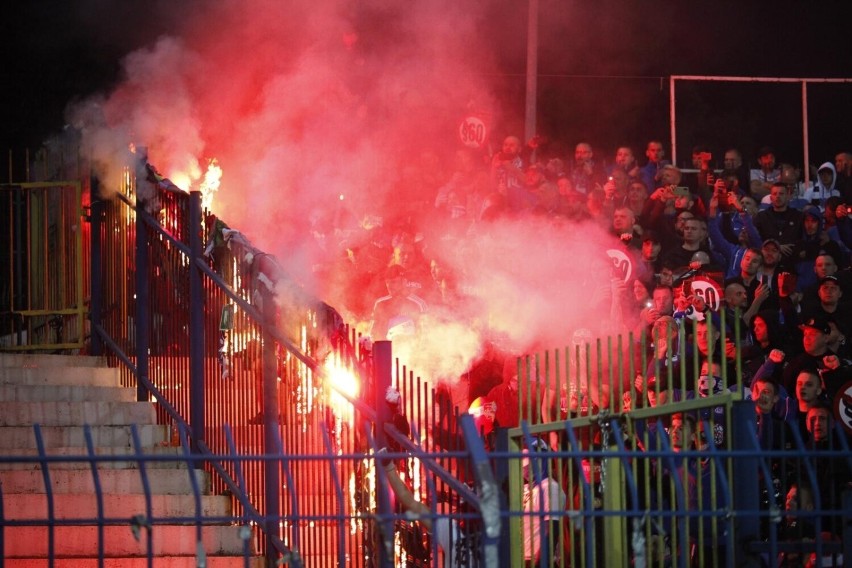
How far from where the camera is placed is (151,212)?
32.3 ft

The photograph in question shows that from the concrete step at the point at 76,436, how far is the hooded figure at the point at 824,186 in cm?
859

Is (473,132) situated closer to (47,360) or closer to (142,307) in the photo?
(142,307)

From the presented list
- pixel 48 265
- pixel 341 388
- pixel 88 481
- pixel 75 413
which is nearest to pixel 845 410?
pixel 341 388

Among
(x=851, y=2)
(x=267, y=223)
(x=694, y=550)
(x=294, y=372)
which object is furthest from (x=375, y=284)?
(x=851, y=2)

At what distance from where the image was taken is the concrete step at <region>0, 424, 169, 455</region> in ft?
28.6

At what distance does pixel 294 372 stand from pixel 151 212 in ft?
7.78

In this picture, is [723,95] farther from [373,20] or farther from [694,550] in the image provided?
[694,550]

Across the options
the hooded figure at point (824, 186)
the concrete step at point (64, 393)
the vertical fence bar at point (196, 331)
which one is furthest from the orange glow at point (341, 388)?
the hooded figure at point (824, 186)

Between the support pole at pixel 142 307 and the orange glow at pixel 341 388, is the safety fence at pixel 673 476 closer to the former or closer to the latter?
the orange glow at pixel 341 388

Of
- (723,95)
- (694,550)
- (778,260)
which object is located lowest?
(694,550)

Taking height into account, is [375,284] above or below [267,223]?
below

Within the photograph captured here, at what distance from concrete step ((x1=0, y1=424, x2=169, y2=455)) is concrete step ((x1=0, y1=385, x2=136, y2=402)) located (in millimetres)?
433

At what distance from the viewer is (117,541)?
7.98m

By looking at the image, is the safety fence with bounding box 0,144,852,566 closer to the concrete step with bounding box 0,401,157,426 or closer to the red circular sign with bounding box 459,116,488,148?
the concrete step with bounding box 0,401,157,426
